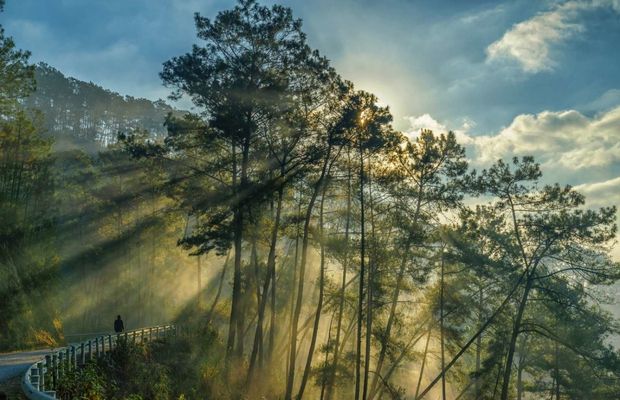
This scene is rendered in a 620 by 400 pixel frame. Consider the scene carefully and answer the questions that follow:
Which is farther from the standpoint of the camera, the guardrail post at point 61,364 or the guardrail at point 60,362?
the guardrail post at point 61,364

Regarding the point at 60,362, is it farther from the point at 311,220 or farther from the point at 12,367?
the point at 311,220

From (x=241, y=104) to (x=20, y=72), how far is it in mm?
11086

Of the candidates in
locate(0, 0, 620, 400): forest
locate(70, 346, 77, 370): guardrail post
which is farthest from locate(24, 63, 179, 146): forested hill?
locate(70, 346, 77, 370): guardrail post

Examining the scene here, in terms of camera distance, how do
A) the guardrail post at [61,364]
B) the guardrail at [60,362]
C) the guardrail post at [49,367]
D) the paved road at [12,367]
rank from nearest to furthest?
the guardrail at [60,362] < the guardrail post at [49,367] < the paved road at [12,367] < the guardrail post at [61,364]

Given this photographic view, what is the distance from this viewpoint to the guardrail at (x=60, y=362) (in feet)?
31.8

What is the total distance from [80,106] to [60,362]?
117 meters

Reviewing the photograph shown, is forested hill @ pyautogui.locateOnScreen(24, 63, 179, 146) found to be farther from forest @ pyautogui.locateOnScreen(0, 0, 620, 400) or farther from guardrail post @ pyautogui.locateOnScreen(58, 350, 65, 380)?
guardrail post @ pyautogui.locateOnScreen(58, 350, 65, 380)

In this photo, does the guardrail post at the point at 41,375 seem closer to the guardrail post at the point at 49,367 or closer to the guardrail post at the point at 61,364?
the guardrail post at the point at 49,367

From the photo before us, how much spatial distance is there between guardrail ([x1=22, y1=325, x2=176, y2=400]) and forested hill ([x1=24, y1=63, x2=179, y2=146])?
10140 centimetres

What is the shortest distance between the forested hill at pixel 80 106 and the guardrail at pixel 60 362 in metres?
101

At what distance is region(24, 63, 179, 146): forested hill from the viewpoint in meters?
114

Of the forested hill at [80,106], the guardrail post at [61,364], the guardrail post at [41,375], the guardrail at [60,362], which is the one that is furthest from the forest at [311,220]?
the forested hill at [80,106]

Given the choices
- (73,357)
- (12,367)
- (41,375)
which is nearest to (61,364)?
(73,357)

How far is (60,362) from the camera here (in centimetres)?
1389
